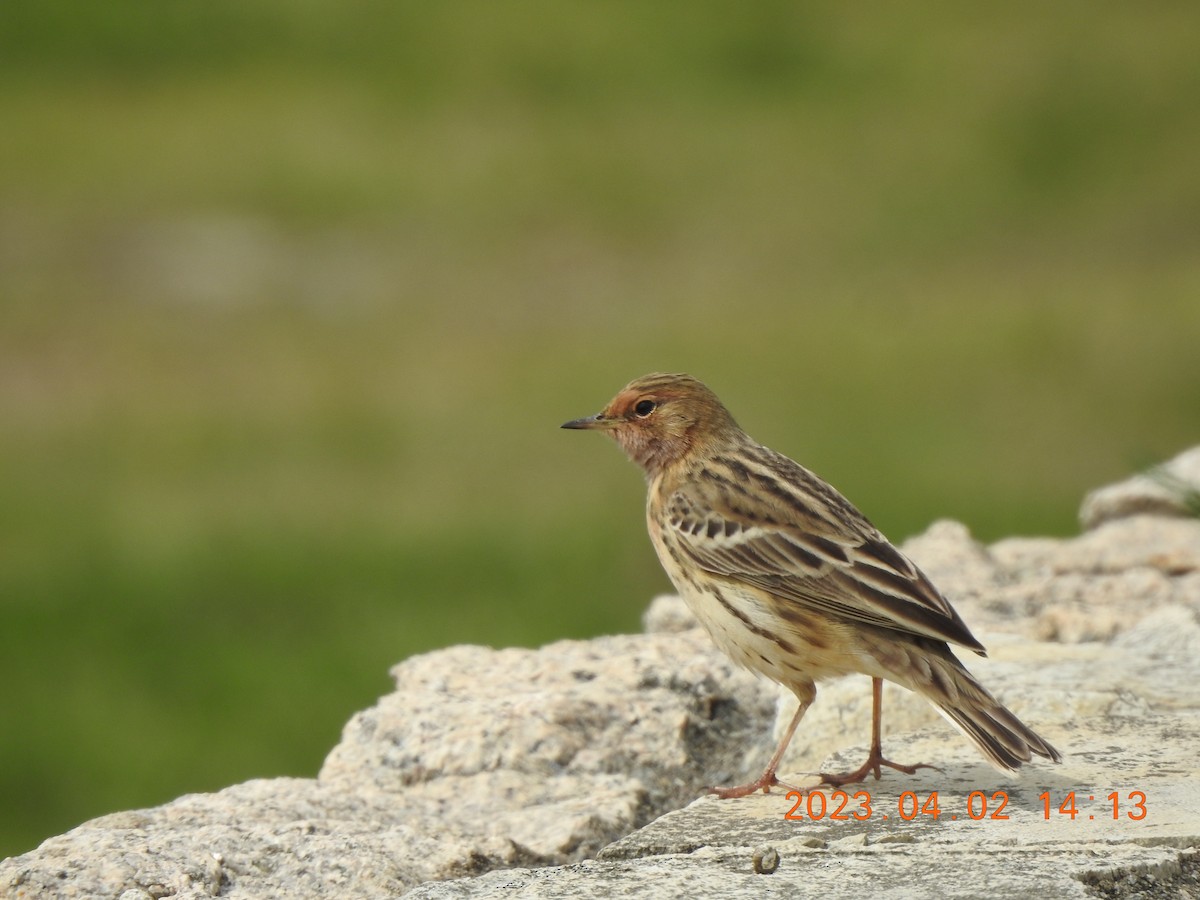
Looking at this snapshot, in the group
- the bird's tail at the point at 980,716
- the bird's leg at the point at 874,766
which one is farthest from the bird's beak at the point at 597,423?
the bird's tail at the point at 980,716

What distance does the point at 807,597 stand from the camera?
4914 mm

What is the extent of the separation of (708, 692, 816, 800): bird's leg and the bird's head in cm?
109

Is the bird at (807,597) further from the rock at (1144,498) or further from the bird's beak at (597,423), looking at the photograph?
the rock at (1144,498)

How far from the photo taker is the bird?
460 centimetres

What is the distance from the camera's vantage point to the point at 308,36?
865 inches

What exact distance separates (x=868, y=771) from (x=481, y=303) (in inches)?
599

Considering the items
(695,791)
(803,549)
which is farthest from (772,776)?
(803,549)

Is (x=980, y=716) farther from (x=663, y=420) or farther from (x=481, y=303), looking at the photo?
(x=481, y=303)

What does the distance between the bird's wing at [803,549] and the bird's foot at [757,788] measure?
0.46 m

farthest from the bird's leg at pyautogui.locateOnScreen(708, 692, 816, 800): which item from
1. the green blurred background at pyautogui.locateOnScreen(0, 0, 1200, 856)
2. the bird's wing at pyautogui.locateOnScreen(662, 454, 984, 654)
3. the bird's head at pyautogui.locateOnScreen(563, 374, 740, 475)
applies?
the green blurred background at pyautogui.locateOnScreen(0, 0, 1200, 856)

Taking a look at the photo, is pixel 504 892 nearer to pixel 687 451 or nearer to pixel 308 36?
pixel 687 451

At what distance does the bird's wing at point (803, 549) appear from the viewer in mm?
4746

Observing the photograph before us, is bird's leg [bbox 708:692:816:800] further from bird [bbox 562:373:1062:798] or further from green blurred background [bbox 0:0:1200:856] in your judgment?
green blurred background [bbox 0:0:1200:856]
